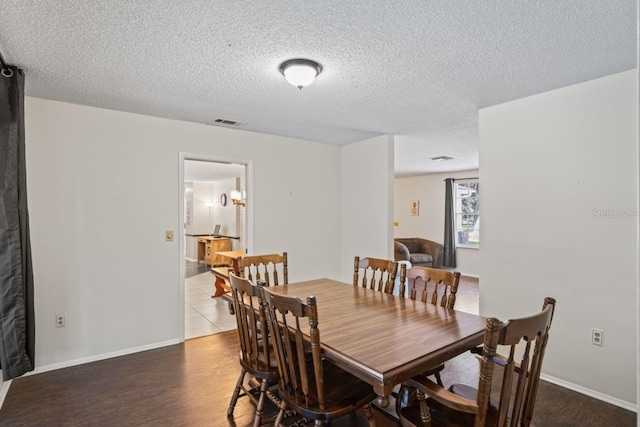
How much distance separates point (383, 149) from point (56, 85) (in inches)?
129

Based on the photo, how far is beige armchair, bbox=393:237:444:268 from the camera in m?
6.83

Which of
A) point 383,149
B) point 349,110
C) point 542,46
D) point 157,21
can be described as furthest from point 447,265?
point 157,21

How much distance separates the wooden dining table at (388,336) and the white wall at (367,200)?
1.90 meters

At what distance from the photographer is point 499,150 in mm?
3043

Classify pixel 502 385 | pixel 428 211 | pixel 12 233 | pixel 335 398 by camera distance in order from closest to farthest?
pixel 502 385 → pixel 335 398 → pixel 12 233 → pixel 428 211

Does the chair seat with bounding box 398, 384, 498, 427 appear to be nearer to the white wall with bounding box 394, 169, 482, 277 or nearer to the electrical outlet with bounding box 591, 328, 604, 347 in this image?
the electrical outlet with bounding box 591, 328, 604, 347

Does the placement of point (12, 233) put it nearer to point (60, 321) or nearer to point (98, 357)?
point (60, 321)

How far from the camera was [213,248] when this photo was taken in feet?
26.8

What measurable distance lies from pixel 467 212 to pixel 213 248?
19.4 feet

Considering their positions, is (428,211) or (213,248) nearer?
(428,211)

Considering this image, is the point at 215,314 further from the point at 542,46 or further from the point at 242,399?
the point at 542,46

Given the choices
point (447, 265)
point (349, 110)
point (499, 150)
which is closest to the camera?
point (499, 150)

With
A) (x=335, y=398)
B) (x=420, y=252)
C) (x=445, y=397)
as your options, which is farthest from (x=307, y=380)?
(x=420, y=252)

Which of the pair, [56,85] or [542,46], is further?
[56,85]
